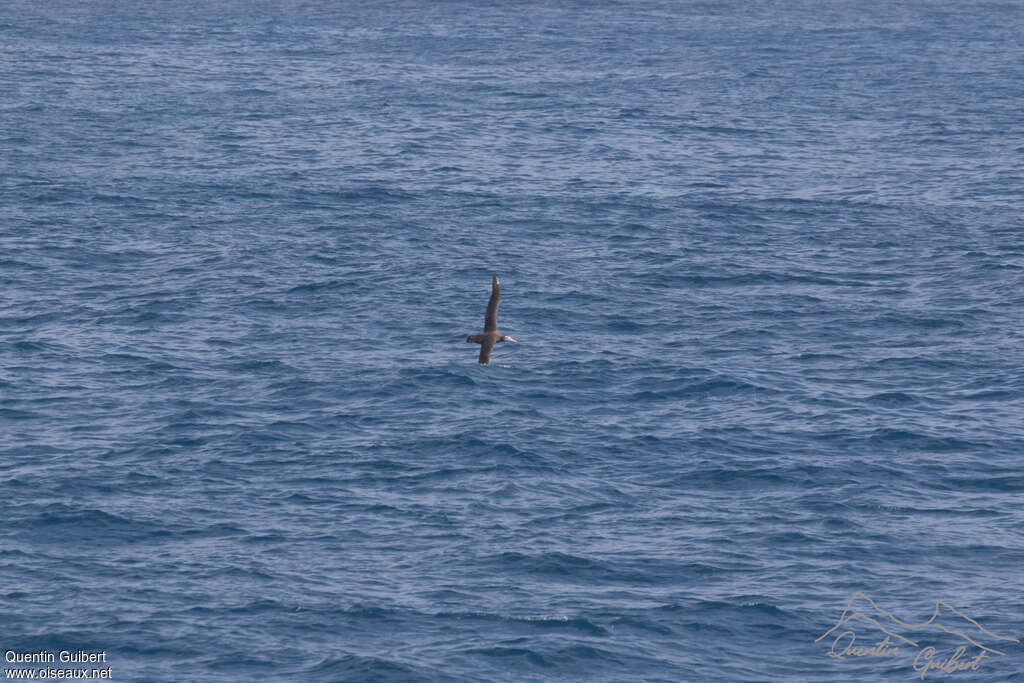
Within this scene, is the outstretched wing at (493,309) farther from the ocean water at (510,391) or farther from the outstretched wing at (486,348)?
the ocean water at (510,391)

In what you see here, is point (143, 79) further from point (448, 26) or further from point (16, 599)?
point (16, 599)

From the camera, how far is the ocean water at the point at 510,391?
198 feet

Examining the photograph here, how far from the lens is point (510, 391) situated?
81.8 meters
